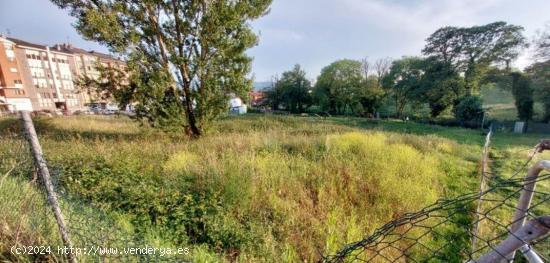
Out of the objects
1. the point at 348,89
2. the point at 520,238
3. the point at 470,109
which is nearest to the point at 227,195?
the point at 520,238

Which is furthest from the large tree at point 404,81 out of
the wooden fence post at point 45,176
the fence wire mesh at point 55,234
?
the wooden fence post at point 45,176

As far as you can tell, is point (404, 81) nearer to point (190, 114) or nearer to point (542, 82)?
point (542, 82)

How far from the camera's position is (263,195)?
3855 mm

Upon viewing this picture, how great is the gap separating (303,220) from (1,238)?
338 centimetres

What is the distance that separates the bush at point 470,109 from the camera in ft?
72.1

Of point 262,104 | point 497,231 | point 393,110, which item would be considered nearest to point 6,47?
point 262,104

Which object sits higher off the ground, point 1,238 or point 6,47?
point 6,47

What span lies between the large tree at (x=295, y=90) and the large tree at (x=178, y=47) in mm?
35765

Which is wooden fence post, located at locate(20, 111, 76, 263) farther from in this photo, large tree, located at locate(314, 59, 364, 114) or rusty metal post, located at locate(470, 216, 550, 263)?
large tree, located at locate(314, 59, 364, 114)

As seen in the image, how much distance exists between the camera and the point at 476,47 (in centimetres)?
2364

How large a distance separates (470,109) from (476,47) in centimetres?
721

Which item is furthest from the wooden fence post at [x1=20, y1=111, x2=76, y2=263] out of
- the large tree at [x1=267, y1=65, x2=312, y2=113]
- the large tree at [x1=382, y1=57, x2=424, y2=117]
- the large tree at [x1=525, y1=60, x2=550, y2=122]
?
the large tree at [x1=267, y1=65, x2=312, y2=113]

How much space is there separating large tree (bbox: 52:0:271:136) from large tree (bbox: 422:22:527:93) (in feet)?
88.9

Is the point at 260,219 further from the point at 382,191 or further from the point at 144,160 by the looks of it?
the point at 144,160
